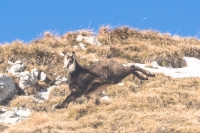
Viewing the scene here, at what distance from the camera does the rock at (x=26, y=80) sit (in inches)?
557

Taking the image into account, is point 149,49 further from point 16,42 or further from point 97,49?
point 16,42

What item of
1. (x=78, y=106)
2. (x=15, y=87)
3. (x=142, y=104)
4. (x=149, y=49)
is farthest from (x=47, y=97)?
(x=149, y=49)

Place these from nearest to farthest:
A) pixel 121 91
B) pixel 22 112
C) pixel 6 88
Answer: pixel 22 112 < pixel 6 88 < pixel 121 91

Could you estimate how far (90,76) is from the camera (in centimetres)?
1287

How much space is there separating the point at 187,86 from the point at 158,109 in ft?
7.52

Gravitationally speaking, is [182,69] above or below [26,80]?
above

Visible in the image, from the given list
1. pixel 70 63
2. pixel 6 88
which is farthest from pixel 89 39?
pixel 6 88

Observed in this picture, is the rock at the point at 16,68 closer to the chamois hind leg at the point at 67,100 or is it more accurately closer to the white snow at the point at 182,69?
the chamois hind leg at the point at 67,100

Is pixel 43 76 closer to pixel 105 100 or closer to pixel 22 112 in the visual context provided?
pixel 22 112

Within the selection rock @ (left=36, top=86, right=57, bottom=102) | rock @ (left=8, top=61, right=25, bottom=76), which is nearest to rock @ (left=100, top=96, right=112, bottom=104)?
rock @ (left=36, top=86, right=57, bottom=102)

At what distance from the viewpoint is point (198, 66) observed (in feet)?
57.0

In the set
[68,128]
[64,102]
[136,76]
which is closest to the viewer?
[68,128]

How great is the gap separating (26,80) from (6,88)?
0.86 metres

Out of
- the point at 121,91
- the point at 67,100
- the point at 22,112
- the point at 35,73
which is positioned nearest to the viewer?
the point at 67,100
